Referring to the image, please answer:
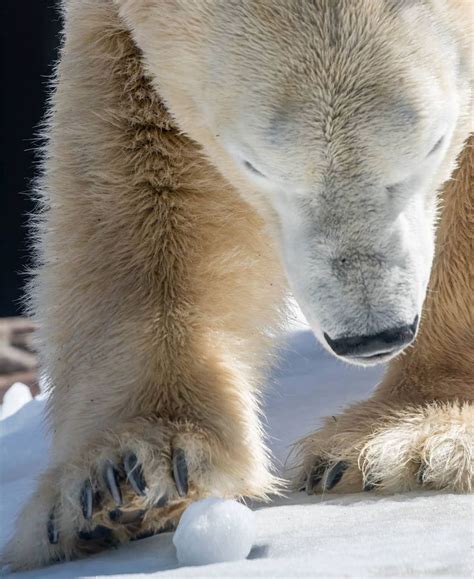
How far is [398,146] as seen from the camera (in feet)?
5.41

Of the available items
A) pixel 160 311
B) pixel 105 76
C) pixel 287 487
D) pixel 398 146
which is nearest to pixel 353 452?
pixel 287 487

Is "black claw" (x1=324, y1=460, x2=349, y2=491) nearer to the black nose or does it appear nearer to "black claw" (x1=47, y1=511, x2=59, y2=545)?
the black nose

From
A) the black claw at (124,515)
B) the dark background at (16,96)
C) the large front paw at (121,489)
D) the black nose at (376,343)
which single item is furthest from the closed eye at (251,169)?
the dark background at (16,96)

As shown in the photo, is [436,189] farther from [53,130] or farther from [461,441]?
[53,130]

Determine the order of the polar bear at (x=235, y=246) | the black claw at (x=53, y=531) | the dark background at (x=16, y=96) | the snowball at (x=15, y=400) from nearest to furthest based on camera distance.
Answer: the polar bear at (x=235, y=246) → the black claw at (x=53, y=531) → the snowball at (x=15, y=400) → the dark background at (x=16, y=96)

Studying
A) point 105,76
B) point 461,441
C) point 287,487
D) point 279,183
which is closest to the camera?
point 279,183

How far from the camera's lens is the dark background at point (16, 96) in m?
6.14

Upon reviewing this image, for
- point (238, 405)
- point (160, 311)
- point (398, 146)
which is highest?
point (398, 146)

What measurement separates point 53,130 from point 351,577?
1313 millimetres

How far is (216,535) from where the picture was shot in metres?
1.55

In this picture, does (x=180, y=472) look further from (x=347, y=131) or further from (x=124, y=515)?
(x=347, y=131)

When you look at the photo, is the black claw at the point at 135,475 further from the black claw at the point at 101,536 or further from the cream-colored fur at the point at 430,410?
the cream-colored fur at the point at 430,410

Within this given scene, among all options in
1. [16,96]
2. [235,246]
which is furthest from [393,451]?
[16,96]

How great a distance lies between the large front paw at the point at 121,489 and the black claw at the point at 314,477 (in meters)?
0.12
